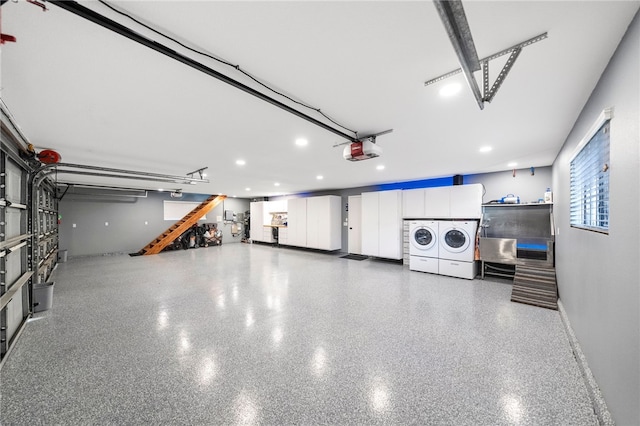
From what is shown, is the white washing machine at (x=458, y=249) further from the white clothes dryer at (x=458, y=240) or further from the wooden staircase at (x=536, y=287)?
the wooden staircase at (x=536, y=287)

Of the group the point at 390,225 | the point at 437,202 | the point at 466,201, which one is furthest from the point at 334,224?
the point at 466,201

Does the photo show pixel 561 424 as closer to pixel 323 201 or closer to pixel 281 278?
pixel 281 278

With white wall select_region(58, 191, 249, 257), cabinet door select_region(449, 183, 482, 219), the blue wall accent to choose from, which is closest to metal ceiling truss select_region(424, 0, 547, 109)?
cabinet door select_region(449, 183, 482, 219)

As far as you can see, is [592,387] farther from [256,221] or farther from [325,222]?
[256,221]

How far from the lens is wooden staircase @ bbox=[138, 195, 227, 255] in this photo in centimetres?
874

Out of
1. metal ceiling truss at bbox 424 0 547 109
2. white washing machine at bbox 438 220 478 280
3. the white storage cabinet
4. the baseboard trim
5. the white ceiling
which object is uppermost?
the white ceiling

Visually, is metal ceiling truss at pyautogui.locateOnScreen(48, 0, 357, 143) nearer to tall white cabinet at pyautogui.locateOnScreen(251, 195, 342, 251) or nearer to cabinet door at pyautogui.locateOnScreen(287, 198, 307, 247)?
tall white cabinet at pyautogui.locateOnScreen(251, 195, 342, 251)

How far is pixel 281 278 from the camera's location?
17.1ft

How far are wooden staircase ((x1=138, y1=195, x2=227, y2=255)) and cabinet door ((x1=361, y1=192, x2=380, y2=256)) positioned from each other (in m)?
6.81

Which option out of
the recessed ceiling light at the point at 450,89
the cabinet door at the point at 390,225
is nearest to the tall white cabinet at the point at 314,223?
the cabinet door at the point at 390,225

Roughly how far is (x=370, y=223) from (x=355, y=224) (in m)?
1.15

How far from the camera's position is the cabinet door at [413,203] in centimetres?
609

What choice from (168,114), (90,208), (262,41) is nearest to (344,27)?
(262,41)

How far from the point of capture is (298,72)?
5.50ft
